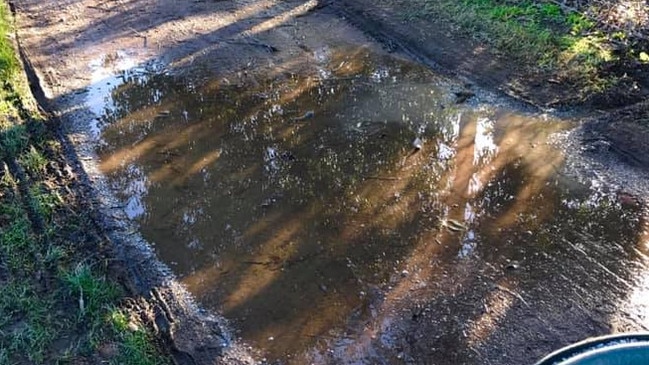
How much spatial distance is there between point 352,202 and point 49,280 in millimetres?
2173

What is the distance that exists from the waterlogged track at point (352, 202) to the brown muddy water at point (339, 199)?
0.6 inches

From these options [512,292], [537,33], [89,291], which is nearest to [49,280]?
[89,291]

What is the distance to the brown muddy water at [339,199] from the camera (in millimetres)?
3947

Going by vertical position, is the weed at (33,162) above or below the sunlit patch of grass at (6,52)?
below

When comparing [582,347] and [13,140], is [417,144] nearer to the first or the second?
[582,347]

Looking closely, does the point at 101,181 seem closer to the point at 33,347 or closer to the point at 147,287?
the point at 147,287

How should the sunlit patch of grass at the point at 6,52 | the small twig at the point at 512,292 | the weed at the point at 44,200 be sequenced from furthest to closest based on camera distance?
the sunlit patch of grass at the point at 6,52
the weed at the point at 44,200
the small twig at the point at 512,292

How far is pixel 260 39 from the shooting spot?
6992mm

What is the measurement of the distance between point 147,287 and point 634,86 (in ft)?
14.9

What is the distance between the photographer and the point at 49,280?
3.92 m

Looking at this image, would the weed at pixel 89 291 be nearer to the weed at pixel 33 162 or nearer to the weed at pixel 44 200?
the weed at pixel 44 200

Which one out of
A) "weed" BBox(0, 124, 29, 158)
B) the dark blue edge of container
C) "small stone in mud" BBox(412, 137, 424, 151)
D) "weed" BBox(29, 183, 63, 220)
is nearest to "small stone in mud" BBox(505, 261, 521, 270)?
"small stone in mud" BBox(412, 137, 424, 151)

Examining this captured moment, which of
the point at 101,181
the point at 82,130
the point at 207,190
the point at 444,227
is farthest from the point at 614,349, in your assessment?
the point at 82,130

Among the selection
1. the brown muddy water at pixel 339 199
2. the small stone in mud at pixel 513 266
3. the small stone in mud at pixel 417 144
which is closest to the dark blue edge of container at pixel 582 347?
the brown muddy water at pixel 339 199
